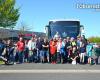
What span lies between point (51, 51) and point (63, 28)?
5453 millimetres

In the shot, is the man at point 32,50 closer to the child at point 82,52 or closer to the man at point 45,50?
the man at point 45,50

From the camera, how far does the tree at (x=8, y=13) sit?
5261 centimetres

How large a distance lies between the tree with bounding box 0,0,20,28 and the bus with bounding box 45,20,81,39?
818 inches

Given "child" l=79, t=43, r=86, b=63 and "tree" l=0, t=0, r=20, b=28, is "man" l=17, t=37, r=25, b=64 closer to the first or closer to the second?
"child" l=79, t=43, r=86, b=63

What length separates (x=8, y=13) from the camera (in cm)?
5319

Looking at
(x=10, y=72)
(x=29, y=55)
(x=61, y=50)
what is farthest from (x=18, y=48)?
(x=10, y=72)

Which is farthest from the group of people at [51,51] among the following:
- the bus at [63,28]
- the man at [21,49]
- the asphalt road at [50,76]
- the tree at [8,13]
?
the tree at [8,13]

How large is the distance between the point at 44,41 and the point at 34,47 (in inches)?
29.7

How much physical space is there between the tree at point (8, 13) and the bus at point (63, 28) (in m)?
20.8

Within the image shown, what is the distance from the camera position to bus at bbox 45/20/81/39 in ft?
104

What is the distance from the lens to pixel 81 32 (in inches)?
1226

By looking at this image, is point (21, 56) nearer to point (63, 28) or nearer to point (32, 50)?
point (32, 50)

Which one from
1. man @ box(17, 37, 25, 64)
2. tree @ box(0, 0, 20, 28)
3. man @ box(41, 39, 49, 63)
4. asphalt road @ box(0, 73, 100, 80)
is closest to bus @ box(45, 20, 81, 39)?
man @ box(41, 39, 49, 63)

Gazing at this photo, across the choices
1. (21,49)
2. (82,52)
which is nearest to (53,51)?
(82,52)
